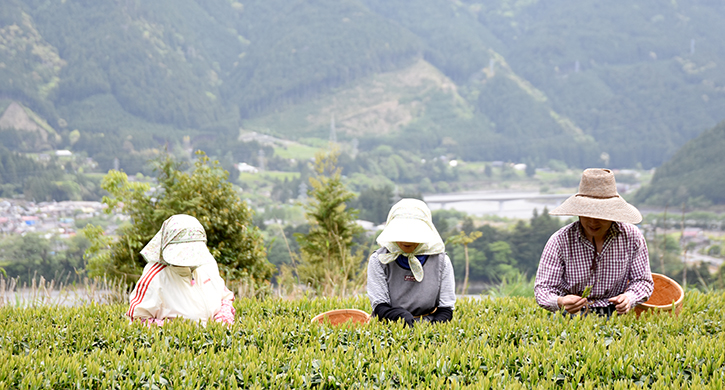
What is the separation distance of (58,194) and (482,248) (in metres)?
49.7

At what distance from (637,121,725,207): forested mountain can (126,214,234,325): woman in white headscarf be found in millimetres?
74011

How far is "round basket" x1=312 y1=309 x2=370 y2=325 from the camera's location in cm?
402

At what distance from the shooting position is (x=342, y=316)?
4.20m

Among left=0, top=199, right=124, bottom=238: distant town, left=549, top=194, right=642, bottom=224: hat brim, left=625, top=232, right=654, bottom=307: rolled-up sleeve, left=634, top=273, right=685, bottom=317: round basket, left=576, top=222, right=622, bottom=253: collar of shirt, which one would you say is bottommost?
left=0, top=199, right=124, bottom=238: distant town

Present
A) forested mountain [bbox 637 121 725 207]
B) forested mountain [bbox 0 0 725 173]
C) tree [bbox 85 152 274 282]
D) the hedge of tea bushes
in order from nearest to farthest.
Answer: the hedge of tea bushes
tree [bbox 85 152 274 282]
forested mountain [bbox 637 121 725 207]
forested mountain [bbox 0 0 725 173]

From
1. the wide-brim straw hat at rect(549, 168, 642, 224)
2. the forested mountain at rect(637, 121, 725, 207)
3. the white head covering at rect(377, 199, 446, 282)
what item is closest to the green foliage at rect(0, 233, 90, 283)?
the white head covering at rect(377, 199, 446, 282)

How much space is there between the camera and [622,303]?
378cm

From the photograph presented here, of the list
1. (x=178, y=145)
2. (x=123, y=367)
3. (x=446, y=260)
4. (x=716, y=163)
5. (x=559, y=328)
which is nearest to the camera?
(x=123, y=367)

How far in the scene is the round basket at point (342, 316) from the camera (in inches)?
158

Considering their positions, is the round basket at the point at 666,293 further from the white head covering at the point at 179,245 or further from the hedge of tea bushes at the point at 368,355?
the white head covering at the point at 179,245

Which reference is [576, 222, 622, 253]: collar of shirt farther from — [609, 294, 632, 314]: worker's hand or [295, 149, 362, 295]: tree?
[295, 149, 362, 295]: tree

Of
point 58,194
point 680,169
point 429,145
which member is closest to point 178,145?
point 58,194

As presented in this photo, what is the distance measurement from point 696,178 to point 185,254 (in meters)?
78.4

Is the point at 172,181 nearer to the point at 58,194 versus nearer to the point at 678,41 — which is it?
the point at 58,194
